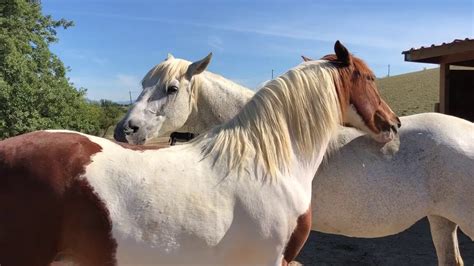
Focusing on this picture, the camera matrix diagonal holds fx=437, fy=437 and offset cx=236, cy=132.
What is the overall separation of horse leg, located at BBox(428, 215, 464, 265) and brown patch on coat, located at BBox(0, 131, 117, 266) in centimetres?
278

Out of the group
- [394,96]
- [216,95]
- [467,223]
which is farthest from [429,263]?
[394,96]

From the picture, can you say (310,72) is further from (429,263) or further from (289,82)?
(429,263)

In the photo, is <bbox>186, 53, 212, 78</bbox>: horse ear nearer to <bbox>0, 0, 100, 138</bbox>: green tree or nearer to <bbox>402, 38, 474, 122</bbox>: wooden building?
<bbox>402, 38, 474, 122</bbox>: wooden building

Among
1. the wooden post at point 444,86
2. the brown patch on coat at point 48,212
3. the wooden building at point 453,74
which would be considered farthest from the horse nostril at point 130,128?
the wooden post at point 444,86

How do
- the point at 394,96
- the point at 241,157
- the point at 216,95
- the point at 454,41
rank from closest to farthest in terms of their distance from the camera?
the point at 241,157 < the point at 216,95 < the point at 454,41 < the point at 394,96

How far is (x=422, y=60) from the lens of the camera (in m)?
7.00

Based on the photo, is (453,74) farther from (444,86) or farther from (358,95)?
(358,95)

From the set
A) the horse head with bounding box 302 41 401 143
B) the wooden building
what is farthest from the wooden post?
the horse head with bounding box 302 41 401 143

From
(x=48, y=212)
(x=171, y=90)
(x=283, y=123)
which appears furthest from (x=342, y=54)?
(x=48, y=212)

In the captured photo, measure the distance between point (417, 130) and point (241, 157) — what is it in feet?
5.94

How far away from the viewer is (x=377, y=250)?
597 cm

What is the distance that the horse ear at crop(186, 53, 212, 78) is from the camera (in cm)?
324

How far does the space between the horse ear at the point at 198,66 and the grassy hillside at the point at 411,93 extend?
32.2m

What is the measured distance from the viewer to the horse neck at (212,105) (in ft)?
11.0
